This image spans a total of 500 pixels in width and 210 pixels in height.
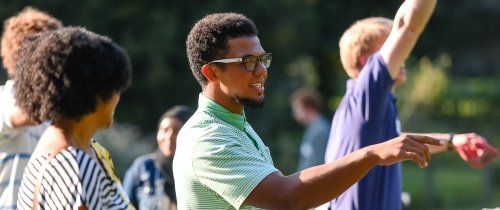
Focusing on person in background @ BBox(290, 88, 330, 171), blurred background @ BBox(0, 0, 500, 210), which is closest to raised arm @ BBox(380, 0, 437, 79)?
person in background @ BBox(290, 88, 330, 171)

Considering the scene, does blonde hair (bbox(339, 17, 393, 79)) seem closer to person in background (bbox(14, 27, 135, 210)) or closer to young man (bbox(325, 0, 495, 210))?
young man (bbox(325, 0, 495, 210))

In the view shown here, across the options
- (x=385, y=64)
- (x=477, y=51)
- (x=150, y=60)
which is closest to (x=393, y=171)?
(x=385, y=64)

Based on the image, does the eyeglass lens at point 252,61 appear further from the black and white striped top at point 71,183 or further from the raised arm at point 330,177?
the black and white striped top at point 71,183

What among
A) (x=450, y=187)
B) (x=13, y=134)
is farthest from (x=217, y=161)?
(x=450, y=187)

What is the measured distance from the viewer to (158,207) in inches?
327

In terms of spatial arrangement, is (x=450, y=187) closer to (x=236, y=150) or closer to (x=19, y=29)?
(x=19, y=29)

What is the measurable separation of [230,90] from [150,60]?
56.2 ft

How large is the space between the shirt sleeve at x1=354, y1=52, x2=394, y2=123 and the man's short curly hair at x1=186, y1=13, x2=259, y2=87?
47.3 inches

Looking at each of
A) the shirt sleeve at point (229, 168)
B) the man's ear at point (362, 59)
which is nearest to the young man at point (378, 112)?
the man's ear at point (362, 59)

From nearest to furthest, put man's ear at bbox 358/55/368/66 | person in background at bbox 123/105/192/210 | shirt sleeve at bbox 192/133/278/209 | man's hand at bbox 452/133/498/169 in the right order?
shirt sleeve at bbox 192/133/278/209
man's hand at bbox 452/133/498/169
man's ear at bbox 358/55/368/66
person in background at bbox 123/105/192/210

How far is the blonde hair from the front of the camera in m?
6.21

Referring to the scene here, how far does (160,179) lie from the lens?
8.35 metres

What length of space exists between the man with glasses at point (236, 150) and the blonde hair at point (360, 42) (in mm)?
1602

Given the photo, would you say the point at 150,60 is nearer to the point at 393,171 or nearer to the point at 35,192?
the point at 393,171
